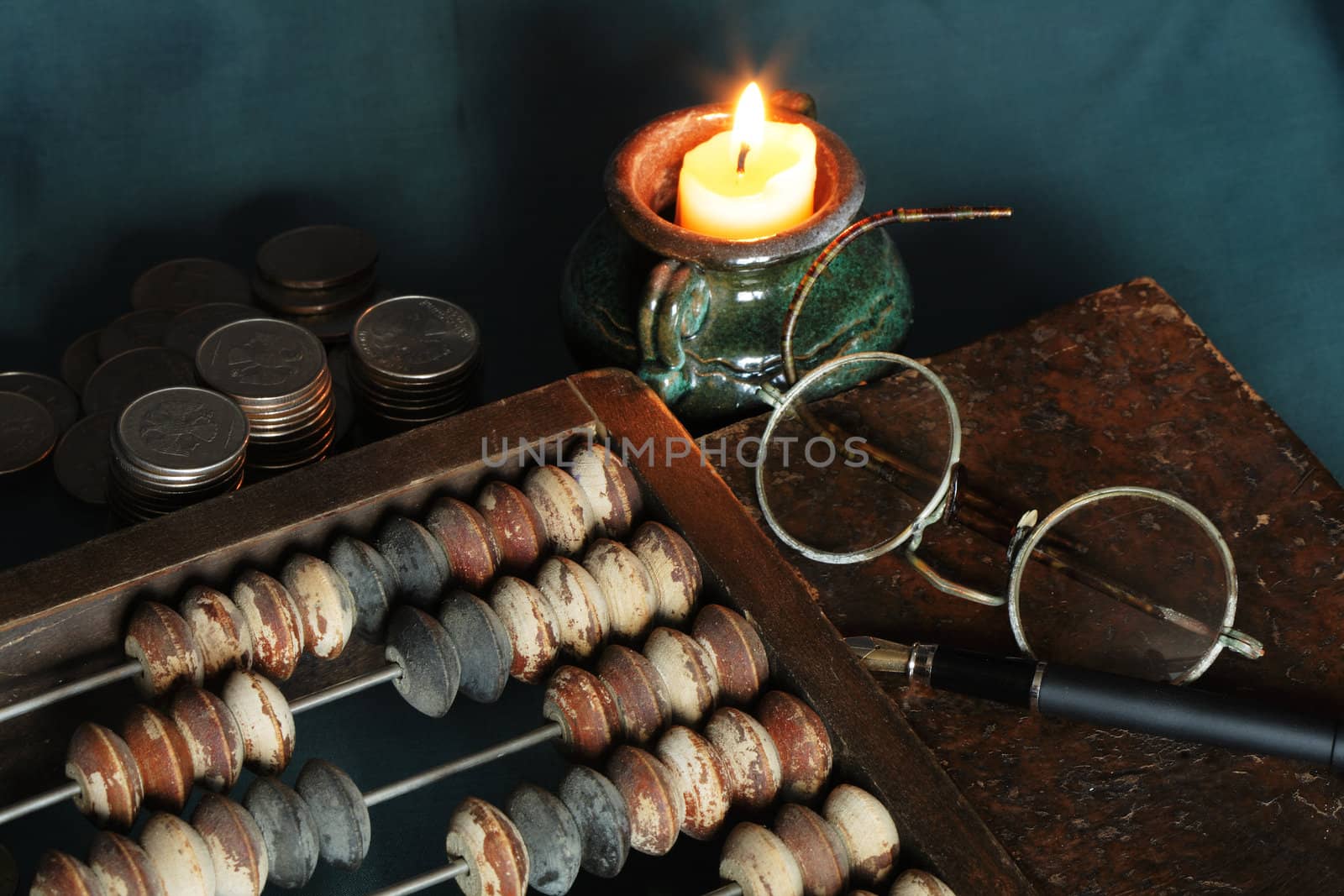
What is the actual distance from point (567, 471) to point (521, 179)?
0.57 meters

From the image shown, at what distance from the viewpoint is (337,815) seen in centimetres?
90

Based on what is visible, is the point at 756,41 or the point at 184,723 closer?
the point at 184,723

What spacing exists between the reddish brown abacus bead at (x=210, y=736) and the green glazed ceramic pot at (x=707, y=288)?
38 cm

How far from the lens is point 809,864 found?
896 mm

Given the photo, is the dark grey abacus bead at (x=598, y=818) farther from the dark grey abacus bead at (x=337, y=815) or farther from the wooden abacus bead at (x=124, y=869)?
the wooden abacus bead at (x=124, y=869)

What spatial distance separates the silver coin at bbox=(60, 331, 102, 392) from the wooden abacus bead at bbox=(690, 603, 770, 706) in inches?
25.9

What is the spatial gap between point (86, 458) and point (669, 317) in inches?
20.0

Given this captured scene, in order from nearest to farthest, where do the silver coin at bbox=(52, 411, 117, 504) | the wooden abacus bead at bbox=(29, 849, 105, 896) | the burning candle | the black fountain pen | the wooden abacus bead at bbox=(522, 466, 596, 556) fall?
the wooden abacus bead at bbox=(29, 849, 105, 896), the black fountain pen, the wooden abacus bead at bbox=(522, 466, 596, 556), the burning candle, the silver coin at bbox=(52, 411, 117, 504)

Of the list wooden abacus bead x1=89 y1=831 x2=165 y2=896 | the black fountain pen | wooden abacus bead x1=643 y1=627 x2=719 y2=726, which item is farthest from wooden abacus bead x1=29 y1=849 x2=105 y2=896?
the black fountain pen

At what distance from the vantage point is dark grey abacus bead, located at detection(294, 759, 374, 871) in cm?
90

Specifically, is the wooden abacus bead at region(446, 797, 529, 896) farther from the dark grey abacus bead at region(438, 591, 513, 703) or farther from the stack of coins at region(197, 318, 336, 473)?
the stack of coins at region(197, 318, 336, 473)

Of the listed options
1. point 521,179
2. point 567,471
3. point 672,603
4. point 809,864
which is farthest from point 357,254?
point 809,864

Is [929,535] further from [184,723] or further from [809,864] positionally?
[184,723]

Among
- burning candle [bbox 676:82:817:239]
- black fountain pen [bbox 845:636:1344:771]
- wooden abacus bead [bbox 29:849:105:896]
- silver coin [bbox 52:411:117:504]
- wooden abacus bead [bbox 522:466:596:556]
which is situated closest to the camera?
wooden abacus bead [bbox 29:849:105:896]
